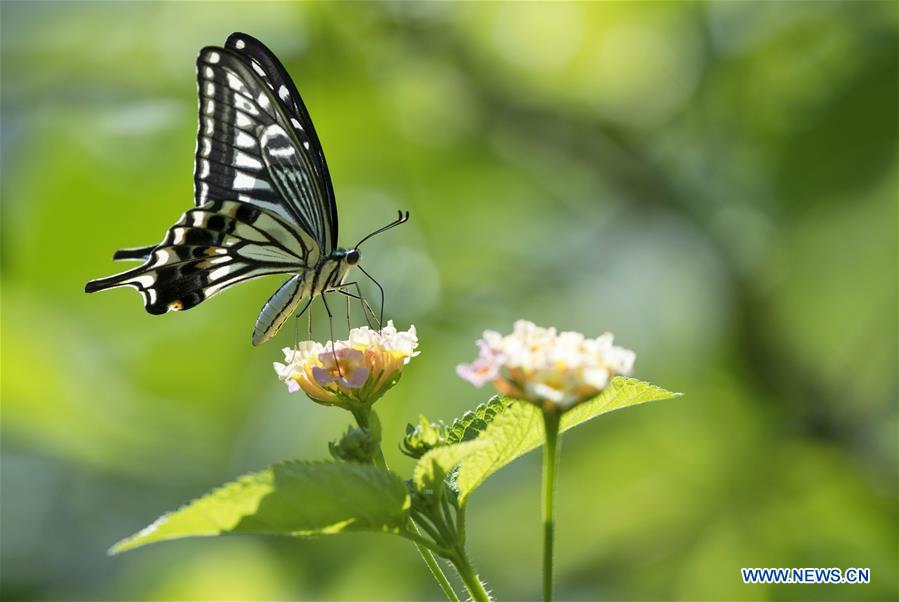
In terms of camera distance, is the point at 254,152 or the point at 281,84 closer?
the point at 281,84

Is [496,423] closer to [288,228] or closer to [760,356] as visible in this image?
[288,228]

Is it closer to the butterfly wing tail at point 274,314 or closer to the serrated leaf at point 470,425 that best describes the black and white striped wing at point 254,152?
the butterfly wing tail at point 274,314

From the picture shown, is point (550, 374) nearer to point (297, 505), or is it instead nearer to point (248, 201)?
point (297, 505)

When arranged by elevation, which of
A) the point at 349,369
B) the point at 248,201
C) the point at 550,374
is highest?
the point at 248,201

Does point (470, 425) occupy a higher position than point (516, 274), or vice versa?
point (516, 274)

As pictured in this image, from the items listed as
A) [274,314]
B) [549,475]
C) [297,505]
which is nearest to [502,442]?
[549,475]

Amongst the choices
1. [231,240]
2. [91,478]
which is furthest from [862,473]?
[91,478]

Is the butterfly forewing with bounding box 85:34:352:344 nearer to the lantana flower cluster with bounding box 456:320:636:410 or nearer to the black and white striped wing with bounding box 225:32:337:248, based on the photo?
the black and white striped wing with bounding box 225:32:337:248
